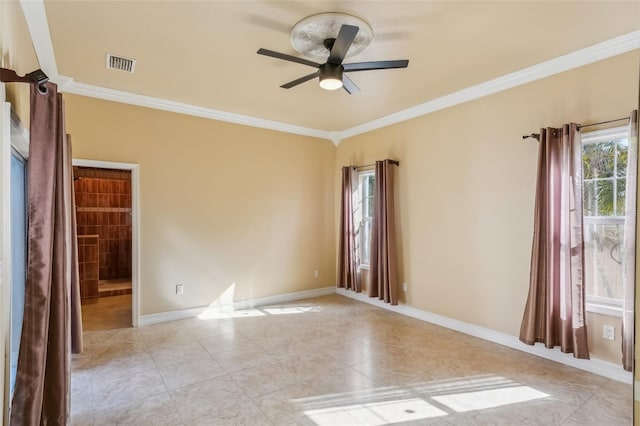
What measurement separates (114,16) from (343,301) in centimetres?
446

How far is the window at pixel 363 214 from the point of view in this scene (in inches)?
213

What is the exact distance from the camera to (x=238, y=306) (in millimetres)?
4891

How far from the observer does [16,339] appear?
86.7 inches

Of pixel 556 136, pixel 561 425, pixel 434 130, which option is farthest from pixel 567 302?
pixel 434 130

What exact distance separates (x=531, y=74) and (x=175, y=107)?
405 centimetres

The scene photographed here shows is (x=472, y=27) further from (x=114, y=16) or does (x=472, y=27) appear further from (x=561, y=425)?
(x=561, y=425)

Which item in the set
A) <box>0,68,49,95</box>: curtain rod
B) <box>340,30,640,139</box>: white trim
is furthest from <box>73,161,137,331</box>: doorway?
<box>340,30,640,139</box>: white trim

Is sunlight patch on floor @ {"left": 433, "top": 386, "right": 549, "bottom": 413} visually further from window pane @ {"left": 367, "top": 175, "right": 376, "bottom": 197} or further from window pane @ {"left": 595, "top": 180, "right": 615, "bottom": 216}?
window pane @ {"left": 367, "top": 175, "right": 376, "bottom": 197}

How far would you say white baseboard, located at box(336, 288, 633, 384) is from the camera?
281 cm

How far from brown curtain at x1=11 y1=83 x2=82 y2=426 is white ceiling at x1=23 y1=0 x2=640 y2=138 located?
1.09m

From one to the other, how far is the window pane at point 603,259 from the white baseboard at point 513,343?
1.96ft

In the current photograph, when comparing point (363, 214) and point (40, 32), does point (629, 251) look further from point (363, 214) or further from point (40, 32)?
point (40, 32)

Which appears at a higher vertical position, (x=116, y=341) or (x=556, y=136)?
(x=556, y=136)

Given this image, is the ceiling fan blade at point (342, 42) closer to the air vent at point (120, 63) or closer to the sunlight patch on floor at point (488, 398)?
the air vent at point (120, 63)
